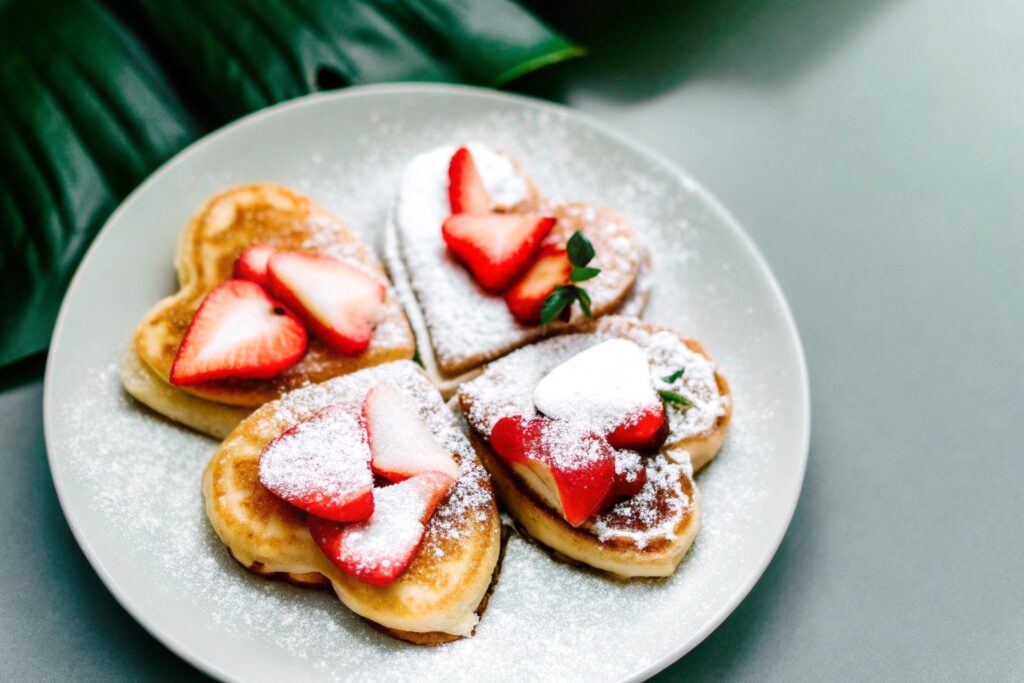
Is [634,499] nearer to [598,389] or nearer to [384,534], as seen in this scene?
[598,389]

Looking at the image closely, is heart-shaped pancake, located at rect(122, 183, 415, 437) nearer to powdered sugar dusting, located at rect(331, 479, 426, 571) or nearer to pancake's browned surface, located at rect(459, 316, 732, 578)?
pancake's browned surface, located at rect(459, 316, 732, 578)

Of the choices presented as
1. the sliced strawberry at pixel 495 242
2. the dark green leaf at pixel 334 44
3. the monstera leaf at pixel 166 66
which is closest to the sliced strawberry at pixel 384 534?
the sliced strawberry at pixel 495 242

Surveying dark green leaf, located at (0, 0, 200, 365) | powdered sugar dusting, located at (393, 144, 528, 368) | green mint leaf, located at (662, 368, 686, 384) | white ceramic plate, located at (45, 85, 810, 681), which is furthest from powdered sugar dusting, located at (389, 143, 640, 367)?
dark green leaf, located at (0, 0, 200, 365)

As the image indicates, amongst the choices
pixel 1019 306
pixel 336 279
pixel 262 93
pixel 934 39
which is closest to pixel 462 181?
pixel 336 279

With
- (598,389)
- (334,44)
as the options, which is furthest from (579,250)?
(334,44)

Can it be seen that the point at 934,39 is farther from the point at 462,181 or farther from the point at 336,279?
the point at 336,279

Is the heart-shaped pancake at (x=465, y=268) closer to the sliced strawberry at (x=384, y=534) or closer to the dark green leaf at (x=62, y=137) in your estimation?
the sliced strawberry at (x=384, y=534)
